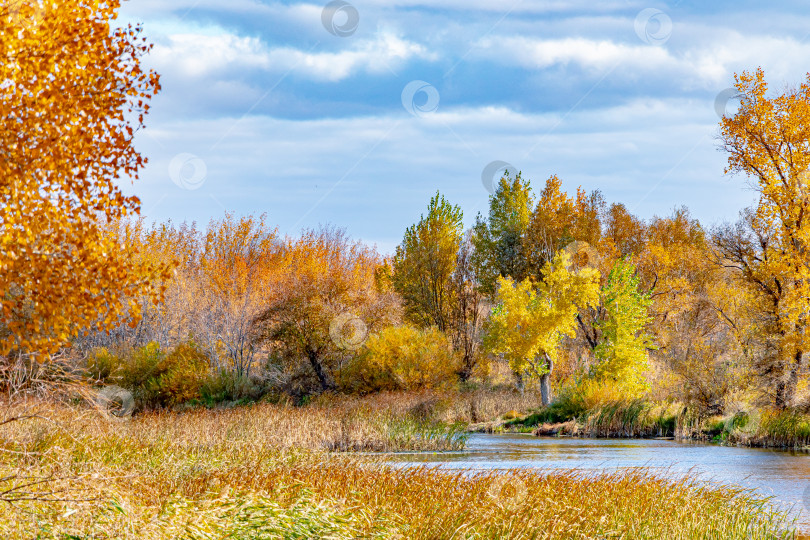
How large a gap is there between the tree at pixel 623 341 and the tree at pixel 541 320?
3.61ft

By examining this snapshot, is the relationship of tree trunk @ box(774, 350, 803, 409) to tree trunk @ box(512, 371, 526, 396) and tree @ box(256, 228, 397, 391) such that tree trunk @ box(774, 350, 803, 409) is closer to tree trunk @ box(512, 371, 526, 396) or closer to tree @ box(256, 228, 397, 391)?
tree trunk @ box(512, 371, 526, 396)

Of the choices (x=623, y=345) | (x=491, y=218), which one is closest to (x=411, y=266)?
(x=491, y=218)

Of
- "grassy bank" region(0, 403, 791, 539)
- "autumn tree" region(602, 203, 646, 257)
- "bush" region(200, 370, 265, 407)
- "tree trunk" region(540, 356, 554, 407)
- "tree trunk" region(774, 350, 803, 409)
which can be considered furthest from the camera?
"autumn tree" region(602, 203, 646, 257)

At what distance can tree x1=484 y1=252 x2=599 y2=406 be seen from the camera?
33.6m

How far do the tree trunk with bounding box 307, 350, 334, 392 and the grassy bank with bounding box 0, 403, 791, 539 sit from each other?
19.0 m

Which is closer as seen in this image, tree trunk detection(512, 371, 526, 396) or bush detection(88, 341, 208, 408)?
bush detection(88, 341, 208, 408)

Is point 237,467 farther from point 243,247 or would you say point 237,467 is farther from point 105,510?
point 243,247

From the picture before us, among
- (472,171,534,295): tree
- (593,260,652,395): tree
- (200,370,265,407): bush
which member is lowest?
(200,370,265,407): bush

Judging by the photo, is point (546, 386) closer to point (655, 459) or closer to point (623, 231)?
point (655, 459)

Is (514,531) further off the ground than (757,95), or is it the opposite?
(757,95)

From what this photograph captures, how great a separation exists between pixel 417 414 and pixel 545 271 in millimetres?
A: 10678

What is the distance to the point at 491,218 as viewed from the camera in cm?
4506

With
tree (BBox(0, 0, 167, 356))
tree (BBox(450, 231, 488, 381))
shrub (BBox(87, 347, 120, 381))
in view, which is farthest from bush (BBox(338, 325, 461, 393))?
tree (BBox(0, 0, 167, 356))

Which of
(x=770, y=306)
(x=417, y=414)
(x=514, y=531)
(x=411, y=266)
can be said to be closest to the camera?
(x=514, y=531)
